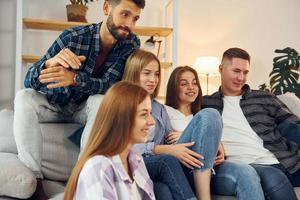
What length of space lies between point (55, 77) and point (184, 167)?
638 millimetres

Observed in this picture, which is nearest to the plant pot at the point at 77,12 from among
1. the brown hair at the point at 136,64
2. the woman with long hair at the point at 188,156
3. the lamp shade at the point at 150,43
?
the lamp shade at the point at 150,43

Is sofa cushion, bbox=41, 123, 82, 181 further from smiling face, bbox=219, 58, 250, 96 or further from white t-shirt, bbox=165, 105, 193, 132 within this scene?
smiling face, bbox=219, 58, 250, 96

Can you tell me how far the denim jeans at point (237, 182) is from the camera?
170 centimetres

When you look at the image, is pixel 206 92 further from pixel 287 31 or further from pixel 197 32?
pixel 287 31

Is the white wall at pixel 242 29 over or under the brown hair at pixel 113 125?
over

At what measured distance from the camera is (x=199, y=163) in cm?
173

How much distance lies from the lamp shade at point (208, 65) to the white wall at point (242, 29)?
309 millimetres

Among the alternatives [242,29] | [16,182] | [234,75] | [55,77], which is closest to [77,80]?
[55,77]

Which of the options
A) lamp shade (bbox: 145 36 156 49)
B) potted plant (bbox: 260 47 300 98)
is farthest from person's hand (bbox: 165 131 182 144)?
lamp shade (bbox: 145 36 156 49)

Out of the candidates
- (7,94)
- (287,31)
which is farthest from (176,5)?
(7,94)

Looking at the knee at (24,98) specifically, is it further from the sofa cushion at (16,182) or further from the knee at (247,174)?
the knee at (247,174)

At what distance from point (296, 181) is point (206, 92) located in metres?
2.04

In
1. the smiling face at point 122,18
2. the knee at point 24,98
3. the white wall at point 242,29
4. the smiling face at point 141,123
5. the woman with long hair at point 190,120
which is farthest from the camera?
the white wall at point 242,29

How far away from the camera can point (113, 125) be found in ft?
4.62
